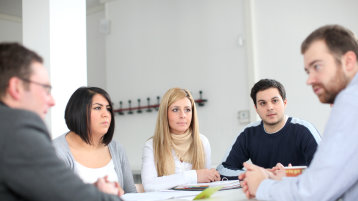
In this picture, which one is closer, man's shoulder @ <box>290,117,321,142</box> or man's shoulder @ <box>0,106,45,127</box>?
man's shoulder @ <box>0,106,45,127</box>

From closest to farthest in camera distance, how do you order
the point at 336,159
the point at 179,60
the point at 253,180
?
the point at 336,159
the point at 253,180
the point at 179,60

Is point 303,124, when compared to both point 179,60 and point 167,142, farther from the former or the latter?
point 179,60

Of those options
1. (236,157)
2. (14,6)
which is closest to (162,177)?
(236,157)

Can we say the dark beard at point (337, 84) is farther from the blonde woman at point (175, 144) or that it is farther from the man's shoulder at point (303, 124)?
the blonde woman at point (175, 144)

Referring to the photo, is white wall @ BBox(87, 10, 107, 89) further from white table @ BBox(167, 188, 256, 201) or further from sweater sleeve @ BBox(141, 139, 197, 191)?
white table @ BBox(167, 188, 256, 201)

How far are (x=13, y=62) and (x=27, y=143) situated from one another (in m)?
0.23

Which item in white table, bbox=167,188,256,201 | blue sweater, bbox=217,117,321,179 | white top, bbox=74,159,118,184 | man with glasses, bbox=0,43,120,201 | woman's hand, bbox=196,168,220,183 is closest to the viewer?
man with glasses, bbox=0,43,120,201

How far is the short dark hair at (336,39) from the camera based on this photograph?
1249 millimetres

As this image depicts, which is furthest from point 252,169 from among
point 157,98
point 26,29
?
point 157,98

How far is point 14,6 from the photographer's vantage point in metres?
5.71

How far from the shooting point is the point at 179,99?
8.51ft

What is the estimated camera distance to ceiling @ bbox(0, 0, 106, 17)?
5555 millimetres

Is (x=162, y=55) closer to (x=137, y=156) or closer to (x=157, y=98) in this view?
(x=157, y=98)

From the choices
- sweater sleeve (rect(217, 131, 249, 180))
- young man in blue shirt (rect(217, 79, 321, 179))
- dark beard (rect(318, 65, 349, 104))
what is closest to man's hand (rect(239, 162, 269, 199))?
dark beard (rect(318, 65, 349, 104))
